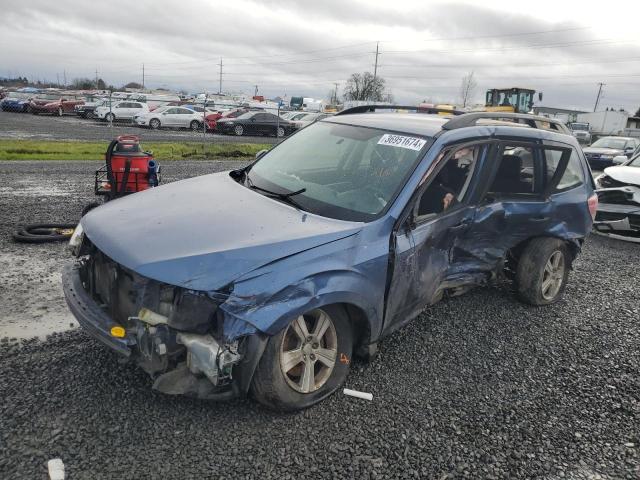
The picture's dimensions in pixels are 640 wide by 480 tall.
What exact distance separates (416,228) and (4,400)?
9.19 feet

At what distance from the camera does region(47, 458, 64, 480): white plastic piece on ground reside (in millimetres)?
2455

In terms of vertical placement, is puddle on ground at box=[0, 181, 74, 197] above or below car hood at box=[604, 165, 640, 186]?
below

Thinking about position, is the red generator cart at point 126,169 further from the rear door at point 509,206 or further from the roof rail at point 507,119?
the rear door at point 509,206

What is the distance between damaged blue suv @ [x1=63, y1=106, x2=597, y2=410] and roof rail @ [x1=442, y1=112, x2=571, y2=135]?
0.04m

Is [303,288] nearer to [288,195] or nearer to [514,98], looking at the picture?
[288,195]

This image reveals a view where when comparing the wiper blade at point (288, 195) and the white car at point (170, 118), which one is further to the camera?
the white car at point (170, 118)

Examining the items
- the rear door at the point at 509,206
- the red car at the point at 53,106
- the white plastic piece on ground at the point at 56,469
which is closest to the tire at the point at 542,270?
the rear door at the point at 509,206

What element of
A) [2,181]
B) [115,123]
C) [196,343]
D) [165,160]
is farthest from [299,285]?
[115,123]

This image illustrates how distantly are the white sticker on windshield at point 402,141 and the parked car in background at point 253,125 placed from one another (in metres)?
23.8

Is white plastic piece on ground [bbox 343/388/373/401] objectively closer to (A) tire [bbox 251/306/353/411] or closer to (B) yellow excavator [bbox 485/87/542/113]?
(A) tire [bbox 251/306/353/411]

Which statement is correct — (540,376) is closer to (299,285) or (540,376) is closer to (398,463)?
(398,463)

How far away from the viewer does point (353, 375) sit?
357 centimetres

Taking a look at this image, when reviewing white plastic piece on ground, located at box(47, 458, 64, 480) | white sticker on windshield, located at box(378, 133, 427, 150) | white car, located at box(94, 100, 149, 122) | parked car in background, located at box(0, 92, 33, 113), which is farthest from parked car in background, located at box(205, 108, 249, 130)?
white plastic piece on ground, located at box(47, 458, 64, 480)

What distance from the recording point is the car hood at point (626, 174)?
801 cm
